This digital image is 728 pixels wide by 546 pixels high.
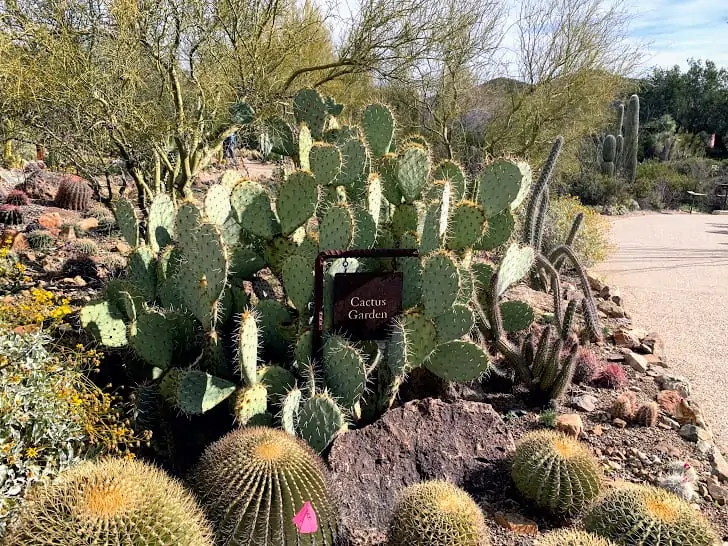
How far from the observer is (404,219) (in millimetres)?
4312

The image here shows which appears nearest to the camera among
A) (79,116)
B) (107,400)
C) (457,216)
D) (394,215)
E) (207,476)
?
(207,476)

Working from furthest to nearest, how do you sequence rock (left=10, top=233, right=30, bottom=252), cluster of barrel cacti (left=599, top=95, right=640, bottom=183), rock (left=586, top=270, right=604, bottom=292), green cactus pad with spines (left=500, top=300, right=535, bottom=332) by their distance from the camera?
cluster of barrel cacti (left=599, top=95, right=640, bottom=183) → rock (left=586, top=270, right=604, bottom=292) → rock (left=10, top=233, right=30, bottom=252) → green cactus pad with spines (left=500, top=300, right=535, bottom=332)

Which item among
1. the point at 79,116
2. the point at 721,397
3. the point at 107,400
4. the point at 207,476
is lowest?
the point at 721,397

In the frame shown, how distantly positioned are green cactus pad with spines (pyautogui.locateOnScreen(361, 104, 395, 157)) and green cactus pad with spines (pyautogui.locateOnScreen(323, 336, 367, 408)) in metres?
2.09

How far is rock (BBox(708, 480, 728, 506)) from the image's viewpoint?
3.49 metres

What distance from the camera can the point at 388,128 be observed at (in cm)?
493

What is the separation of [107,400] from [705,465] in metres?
3.55

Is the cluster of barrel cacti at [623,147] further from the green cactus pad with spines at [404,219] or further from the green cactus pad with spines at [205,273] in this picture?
the green cactus pad with spines at [205,273]

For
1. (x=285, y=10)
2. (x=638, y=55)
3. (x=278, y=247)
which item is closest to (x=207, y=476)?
(x=278, y=247)

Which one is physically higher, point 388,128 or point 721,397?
point 388,128

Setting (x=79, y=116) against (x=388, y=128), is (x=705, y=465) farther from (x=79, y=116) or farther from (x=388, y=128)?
(x=79, y=116)

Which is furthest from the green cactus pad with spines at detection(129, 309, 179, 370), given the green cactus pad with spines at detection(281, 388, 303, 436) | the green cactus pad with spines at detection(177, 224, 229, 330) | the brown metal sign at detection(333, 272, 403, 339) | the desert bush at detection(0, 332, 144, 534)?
the brown metal sign at detection(333, 272, 403, 339)

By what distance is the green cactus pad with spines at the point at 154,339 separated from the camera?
11.5 feet

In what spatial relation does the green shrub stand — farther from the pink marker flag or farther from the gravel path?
the pink marker flag
